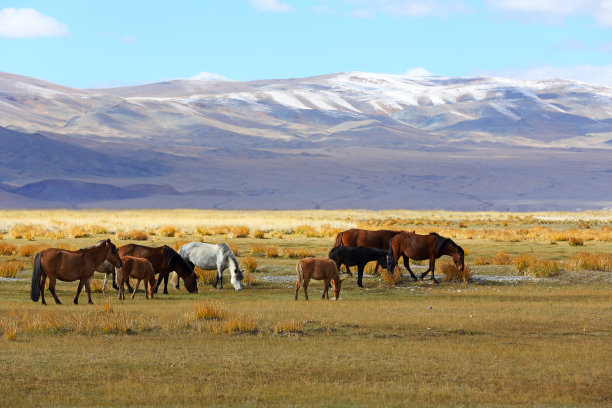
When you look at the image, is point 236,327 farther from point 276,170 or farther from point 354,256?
point 276,170

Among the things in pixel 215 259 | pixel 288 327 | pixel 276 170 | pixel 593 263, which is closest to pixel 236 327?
pixel 288 327

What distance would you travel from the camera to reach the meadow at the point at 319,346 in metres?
9.94

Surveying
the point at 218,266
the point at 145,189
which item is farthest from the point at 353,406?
the point at 145,189

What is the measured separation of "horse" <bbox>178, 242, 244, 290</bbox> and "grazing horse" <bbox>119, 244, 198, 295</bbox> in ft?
2.68

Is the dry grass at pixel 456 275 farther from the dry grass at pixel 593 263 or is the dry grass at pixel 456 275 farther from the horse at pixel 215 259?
the horse at pixel 215 259

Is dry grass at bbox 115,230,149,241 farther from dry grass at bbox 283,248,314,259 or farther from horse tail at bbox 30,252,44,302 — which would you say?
horse tail at bbox 30,252,44,302

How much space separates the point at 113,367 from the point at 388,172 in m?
132

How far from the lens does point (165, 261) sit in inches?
803

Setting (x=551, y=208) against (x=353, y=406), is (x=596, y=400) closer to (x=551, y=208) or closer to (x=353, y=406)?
(x=353, y=406)

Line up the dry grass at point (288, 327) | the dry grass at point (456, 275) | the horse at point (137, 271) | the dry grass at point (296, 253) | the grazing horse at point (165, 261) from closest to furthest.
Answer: the dry grass at point (288, 327) → the horse at point (137, 271) → the grazing horse at point (165, 261) → the dry grass at point (456, 275) → the dry grass at point (296, 253)

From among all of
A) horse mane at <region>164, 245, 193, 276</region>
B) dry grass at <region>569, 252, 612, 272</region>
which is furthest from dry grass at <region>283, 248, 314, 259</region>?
horse mane at <region>164, 245, 193, 276</region>

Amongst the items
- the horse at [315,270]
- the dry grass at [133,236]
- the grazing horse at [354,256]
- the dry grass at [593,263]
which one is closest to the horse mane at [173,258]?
the grazing horse at [354,256]

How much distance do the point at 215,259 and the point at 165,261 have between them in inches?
59.4

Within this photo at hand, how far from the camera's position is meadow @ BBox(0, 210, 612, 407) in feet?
32.6
